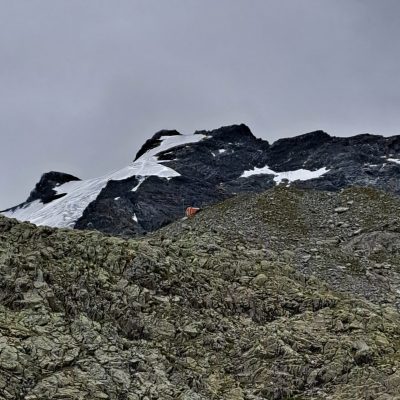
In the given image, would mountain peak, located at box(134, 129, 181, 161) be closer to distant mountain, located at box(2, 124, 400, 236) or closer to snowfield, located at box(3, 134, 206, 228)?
distant mountain, located at box(2, 124, 400, 236)

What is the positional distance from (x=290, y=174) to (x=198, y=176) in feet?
84.3

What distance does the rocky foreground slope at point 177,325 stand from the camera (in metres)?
20.5

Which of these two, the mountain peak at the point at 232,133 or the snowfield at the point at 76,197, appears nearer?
the snowfield at the point at 76,197

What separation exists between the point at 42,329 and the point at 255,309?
390 inches

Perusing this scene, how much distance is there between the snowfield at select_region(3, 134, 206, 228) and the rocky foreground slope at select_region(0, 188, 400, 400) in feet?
256

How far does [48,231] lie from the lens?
28.2 m

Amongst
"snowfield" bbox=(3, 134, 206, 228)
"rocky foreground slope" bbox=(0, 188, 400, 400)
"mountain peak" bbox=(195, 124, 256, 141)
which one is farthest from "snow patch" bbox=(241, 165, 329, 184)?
"rocky foreground slope" bbox=(0, 188, 400, 400)

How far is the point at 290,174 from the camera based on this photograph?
145 meters

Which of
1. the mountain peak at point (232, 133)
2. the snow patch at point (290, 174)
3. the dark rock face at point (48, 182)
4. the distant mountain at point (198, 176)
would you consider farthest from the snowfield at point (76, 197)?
the snow patch at point (290, 174)

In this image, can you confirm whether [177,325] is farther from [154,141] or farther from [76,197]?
[154,141]

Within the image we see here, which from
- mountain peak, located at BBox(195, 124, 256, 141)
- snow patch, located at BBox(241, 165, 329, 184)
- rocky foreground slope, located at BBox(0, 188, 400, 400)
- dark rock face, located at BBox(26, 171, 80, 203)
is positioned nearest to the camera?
rocky foreground slope, located at BBox(0, 188, 400, 400)

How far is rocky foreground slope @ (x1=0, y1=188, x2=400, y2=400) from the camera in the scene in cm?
2047

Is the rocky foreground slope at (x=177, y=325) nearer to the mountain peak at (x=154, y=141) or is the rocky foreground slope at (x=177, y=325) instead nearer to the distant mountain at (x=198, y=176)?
the distant mountain at (x=198, y=176)

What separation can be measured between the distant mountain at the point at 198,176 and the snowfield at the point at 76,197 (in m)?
0.24
